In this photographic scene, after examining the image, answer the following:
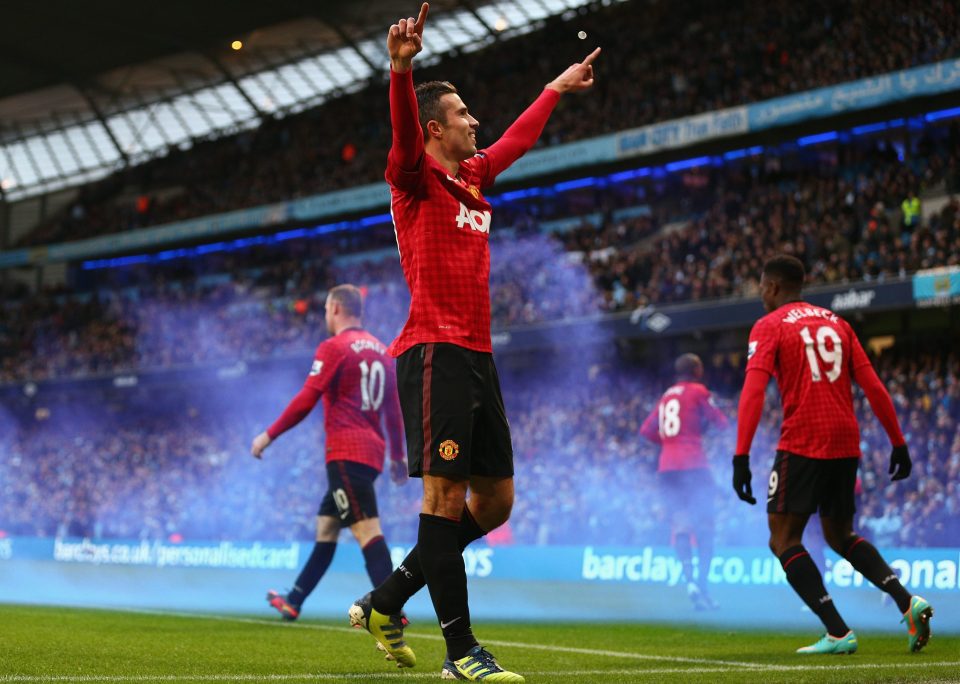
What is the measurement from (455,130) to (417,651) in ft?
10.0

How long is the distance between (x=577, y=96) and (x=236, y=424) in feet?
46.4

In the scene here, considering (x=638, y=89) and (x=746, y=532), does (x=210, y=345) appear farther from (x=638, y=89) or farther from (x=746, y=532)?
(x=746, y=532)

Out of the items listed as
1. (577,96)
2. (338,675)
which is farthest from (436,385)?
(577,96)

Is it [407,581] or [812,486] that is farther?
[812,486]

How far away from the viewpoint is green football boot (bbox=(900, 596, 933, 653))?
600cm

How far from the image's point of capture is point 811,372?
21.6 ft

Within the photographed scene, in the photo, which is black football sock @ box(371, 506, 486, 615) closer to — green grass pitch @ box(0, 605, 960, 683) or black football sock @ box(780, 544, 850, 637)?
green grass pitch @ box(0, 605, 960, 683)

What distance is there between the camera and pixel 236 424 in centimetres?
3534

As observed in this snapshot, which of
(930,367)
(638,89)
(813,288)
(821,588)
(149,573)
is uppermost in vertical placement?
(638,89)

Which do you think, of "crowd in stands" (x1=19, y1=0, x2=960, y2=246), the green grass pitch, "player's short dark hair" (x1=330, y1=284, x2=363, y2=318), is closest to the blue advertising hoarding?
the green grass pitch

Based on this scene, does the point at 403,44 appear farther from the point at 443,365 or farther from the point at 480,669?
the point at 480,669

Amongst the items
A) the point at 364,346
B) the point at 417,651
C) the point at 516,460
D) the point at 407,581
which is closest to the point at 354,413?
the point at 364,346

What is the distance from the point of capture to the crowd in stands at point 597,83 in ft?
82.7

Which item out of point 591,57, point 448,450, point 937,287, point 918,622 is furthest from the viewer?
point 937,287
